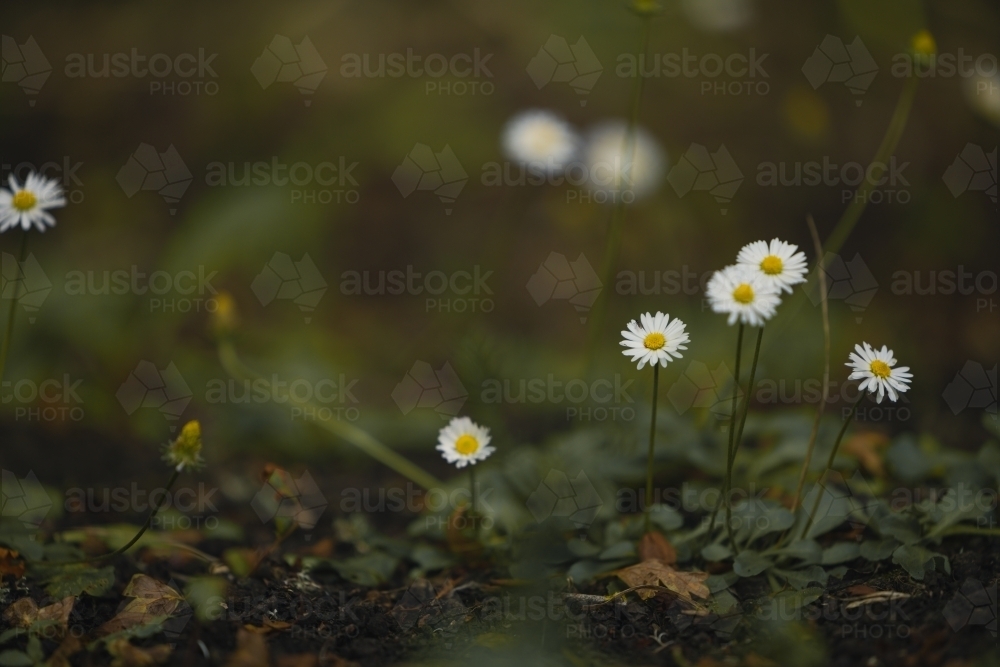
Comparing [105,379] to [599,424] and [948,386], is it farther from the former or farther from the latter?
[948,386]

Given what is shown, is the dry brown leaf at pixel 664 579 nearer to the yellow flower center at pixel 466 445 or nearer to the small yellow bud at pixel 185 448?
the yellow flower center at pixel 466 445

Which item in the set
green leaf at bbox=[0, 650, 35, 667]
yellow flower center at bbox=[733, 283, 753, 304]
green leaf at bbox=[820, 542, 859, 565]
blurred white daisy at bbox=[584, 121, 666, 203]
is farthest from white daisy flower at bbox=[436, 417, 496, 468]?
blurred white daisy at bbox=[584, 121, 666, 203]

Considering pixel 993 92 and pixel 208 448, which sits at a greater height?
pixel 993 92

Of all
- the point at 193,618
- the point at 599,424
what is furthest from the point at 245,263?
the point at 193,618

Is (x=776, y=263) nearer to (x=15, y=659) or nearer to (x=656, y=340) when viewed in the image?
(x=656, y=340)

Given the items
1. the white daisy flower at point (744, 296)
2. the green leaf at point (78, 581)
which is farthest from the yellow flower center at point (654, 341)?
the green leaf at point (78, 581)

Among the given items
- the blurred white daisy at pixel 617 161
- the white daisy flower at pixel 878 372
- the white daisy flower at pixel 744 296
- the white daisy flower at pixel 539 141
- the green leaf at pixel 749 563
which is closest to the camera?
the white daisy flower at pixel 744 296

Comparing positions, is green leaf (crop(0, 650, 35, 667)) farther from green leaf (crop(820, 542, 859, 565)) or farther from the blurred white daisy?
the blurred white daisy
